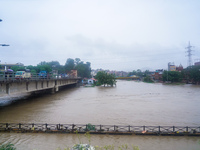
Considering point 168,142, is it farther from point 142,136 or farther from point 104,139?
point 104,139

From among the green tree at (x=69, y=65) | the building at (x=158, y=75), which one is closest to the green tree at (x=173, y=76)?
the building at (x=158, y=75)

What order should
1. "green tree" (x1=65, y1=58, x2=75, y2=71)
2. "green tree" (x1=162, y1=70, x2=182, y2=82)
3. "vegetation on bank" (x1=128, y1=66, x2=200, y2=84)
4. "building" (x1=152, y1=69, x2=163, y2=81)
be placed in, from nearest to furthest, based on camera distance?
"vegetation on bank" (x1=128, y1=66, x2=200, y2=84) < "green tree" (x1=162, y1=70, x2=182, y2=82) < "building" (x1=152, y1=69, x2=163, y2=81) < "green tree" (x1=65, y1=58, x2=75, y2=71)

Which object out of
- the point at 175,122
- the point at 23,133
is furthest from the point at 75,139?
the point at 175,122

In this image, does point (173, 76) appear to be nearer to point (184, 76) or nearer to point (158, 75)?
point (184, 76)

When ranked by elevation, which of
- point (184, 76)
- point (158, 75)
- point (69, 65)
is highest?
point (69, 65)

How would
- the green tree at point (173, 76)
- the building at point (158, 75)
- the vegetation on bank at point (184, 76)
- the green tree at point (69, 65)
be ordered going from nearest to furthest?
the vegetation on bank at point (184, 76) → the green tree at point (173, 76) → the building at point (158, 75) → the green tree at point (69, 65)

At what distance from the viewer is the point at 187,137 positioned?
466 inches

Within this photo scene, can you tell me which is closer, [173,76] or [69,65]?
[173,76]

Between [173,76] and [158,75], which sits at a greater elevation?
[158,75]

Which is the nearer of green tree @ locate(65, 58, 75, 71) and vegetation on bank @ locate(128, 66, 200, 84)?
vegetation on bank @ locate(128, 66, 200, 84)

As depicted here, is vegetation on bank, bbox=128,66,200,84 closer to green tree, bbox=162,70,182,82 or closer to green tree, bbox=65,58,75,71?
green tree, bbox=162,70,182,82

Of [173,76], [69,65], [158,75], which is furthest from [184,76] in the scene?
[69,65]

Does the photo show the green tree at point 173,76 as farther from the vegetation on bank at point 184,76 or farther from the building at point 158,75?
the building at point 158,75

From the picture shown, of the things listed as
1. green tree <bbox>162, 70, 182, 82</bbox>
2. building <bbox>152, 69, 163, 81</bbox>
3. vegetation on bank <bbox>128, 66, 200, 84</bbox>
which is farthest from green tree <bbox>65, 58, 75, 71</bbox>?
green tree <bbox>162, 70, 182, 82</bbox>
